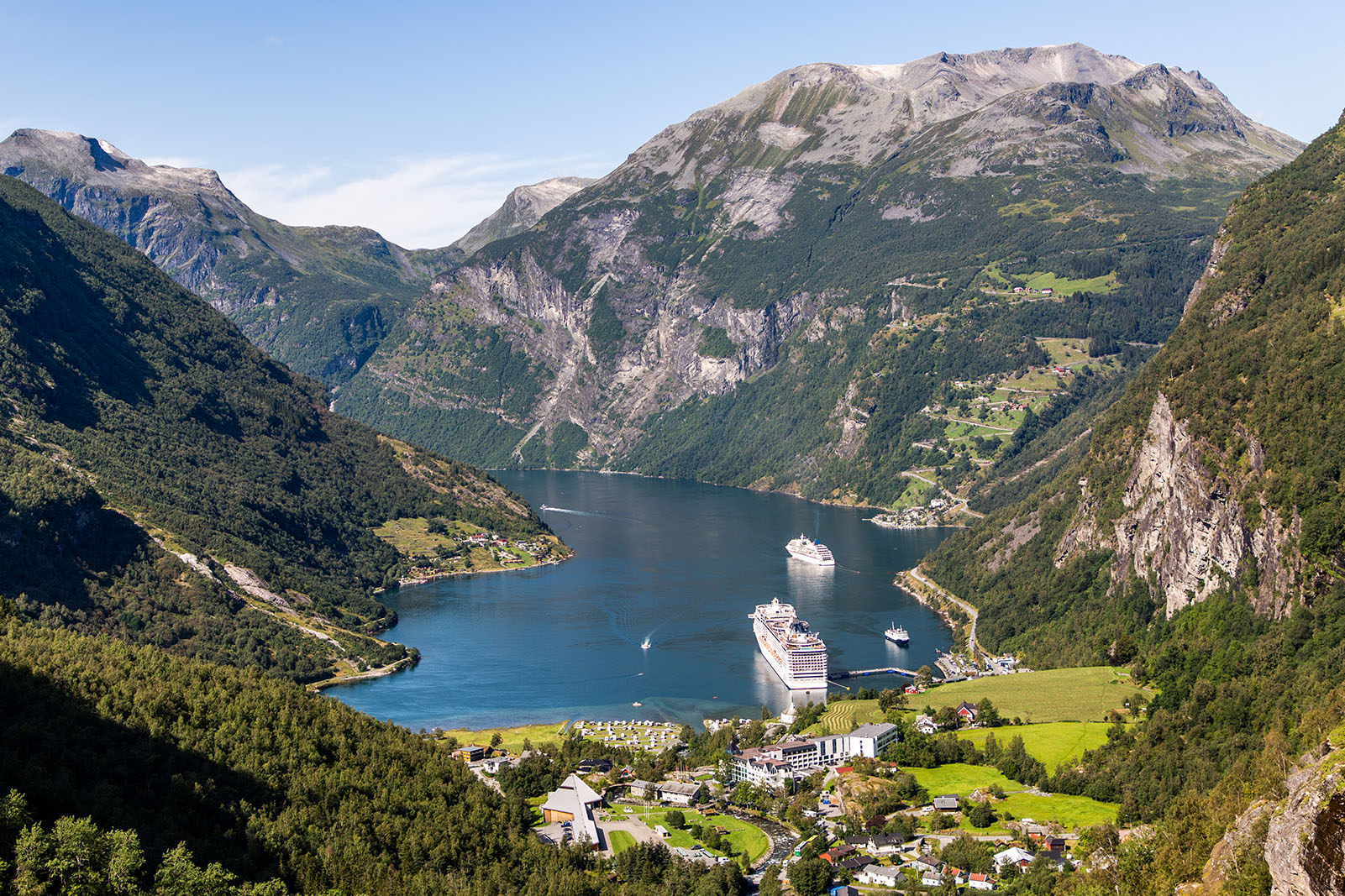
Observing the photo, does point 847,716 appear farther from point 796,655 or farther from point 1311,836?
point 1311,836

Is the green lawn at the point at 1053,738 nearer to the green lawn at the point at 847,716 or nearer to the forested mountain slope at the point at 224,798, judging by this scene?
the green lawn at the point at 847,716

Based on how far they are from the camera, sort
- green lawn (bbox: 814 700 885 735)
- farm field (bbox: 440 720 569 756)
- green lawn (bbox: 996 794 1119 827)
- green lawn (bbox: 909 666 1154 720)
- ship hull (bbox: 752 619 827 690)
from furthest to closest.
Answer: ship hull (bbox: 752 619 827 690), farm field (bbox: 440 720 569 756), green lawn (bbox: 909 666 1154 720), green lawn (bbox: 814 700 885 735), green lawn (bbox: 996 794 1119 827)

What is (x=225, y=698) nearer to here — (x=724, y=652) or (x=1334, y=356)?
(x=724, y=652)

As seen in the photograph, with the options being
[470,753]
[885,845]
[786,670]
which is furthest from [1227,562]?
[470,753]

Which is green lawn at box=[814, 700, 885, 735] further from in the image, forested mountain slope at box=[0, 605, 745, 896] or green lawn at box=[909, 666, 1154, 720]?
forested mountain slope at box=[0, 605, 745, 896]

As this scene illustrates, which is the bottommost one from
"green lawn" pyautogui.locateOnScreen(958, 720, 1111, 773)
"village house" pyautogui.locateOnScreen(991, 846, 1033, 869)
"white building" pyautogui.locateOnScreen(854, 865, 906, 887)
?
"white building" pyautogui.locateOnScreen(854, 865, 906, 887)

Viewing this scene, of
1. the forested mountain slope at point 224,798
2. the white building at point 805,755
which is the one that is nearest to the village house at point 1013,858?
the forested mountain slope at point 224,798

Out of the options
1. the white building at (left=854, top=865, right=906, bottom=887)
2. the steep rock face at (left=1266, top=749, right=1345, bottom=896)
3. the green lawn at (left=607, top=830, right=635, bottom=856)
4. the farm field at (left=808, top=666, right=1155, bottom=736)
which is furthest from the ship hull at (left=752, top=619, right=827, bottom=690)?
the steep rock face at (left=1266, top=749, right=1345, bottom=896)

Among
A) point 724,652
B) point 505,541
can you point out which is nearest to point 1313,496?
point 724,652
